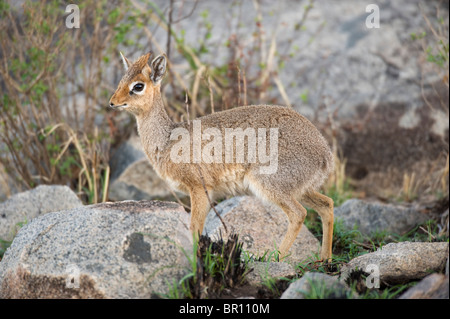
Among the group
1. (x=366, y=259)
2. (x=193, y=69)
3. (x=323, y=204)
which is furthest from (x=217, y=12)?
(x=366, y=259)

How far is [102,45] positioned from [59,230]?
14.6ft

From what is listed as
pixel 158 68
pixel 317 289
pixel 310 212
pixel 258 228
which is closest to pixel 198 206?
pixel 258 228

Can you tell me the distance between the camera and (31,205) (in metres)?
6.60

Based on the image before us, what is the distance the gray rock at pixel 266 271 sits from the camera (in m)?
4.51

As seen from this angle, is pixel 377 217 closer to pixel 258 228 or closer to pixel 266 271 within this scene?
pixel 258 228

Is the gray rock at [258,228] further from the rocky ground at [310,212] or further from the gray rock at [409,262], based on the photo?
the gray rock at [409,262]

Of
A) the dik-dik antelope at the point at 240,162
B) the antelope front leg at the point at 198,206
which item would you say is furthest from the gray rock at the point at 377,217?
the antelope front leg at the point at 198,206

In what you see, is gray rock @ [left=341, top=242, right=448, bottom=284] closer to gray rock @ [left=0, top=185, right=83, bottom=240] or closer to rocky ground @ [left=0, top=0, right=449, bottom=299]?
rocky ground @ [left=0, top=0, right=449, bottom=299]

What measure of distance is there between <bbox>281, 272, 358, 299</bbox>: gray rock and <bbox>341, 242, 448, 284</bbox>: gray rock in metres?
0.56

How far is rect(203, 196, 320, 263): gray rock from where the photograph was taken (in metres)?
6.02

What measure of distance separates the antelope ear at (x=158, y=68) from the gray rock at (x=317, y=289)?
285 centimetres

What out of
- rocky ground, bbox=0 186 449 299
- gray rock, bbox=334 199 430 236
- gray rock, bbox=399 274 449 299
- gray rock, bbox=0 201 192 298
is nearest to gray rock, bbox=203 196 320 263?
rocky ground, bbox=0 186 449 299

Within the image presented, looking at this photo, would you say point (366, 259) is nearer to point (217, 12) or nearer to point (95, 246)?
point (95, 246)
